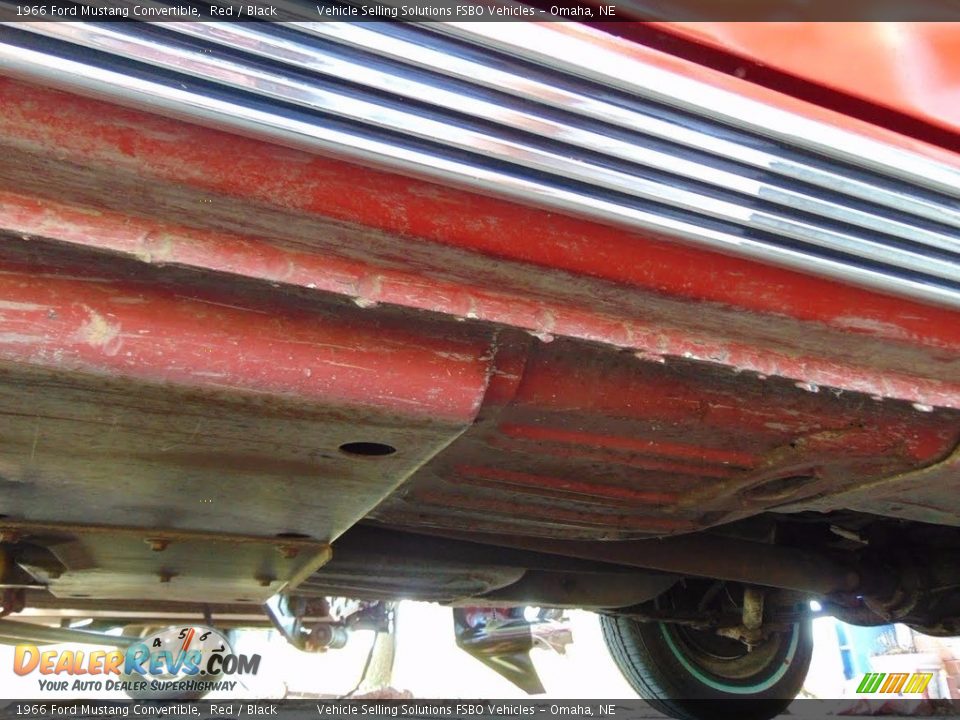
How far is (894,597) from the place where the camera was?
2240 millimetres

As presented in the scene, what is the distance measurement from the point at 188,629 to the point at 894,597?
2.33m

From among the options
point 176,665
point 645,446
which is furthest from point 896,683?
point 645,446

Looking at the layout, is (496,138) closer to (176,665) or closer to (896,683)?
(176,665)

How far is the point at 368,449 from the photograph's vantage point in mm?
913

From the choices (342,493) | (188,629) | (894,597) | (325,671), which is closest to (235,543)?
(342,493)

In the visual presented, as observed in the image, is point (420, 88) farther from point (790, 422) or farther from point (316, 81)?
point (790, 422)

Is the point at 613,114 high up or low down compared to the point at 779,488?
up

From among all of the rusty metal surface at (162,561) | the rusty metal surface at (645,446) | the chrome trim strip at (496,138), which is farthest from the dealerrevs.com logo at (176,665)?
the chrome trim strip at (496,138)

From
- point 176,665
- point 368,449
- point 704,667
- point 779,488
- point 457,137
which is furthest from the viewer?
point 704,667

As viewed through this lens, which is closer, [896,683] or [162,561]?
[162,561]

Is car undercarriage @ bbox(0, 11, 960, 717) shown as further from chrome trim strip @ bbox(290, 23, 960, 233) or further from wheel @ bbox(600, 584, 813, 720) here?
wheel @ bbox(600, 584, 813, 720)

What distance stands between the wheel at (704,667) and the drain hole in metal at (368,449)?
2.03 m

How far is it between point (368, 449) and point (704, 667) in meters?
2.43

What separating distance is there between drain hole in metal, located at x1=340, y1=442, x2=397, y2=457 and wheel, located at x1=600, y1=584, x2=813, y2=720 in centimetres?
203
